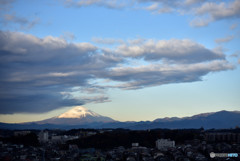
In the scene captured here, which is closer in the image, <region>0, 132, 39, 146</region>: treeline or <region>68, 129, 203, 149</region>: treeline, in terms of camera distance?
<region>0, 132, 39, 146</region>: treeline

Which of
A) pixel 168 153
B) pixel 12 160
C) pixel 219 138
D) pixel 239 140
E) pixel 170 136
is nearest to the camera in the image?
pixel 12 160

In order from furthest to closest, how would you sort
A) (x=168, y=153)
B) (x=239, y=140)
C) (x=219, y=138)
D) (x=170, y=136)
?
1. (x=170, y=136)
2. (x=219, y=138)
3. (x=239, y=140)
4. (x=168, y=153)

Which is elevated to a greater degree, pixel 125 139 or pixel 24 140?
pixel 24 140

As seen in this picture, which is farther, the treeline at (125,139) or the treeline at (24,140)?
the treeline at (125,139)

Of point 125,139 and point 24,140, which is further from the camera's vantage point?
point 125,139

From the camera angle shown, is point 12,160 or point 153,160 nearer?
point 12,160

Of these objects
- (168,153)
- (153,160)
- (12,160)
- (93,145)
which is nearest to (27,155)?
(12,160)

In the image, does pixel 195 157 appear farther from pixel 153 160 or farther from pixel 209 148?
pixel 209 148

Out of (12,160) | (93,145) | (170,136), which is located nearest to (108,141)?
(93,145)

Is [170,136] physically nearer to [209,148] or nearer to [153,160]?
A: [209,148]
